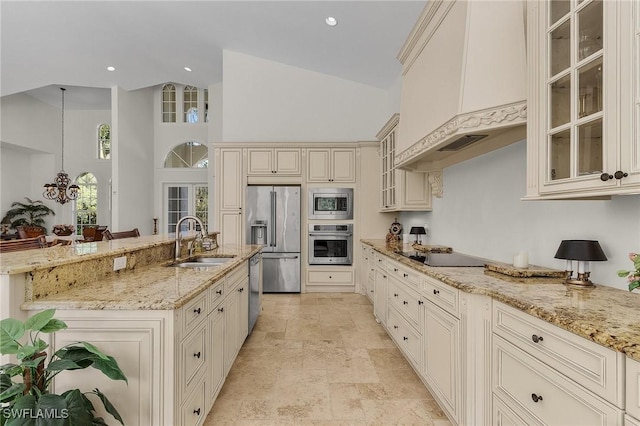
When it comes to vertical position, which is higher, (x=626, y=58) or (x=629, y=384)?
(x=626, y=58)

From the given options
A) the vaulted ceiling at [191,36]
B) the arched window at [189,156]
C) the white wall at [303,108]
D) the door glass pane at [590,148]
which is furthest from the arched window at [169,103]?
the door glass pane at [590,148]

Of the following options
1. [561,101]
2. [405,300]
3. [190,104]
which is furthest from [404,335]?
[190,104]

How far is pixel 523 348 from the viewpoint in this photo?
4.31 feet

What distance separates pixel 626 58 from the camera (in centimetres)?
115

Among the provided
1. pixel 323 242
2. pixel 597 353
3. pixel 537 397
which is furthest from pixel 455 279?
pixel 323 242

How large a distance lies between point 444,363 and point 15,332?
2025mm

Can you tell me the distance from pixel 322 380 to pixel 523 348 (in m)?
1.54

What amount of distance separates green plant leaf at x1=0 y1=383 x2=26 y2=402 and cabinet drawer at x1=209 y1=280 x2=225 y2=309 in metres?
0.92

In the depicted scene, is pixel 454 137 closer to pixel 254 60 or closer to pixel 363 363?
pixel 363 363

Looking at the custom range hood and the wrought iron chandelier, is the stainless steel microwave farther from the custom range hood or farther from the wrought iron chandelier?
the wrought iron chandelier

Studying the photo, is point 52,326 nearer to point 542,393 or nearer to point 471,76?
point 542,393

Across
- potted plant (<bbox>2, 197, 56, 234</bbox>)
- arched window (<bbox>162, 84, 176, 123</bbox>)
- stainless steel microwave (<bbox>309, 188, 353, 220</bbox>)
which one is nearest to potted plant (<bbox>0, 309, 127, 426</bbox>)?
stainless steel microwave (<bbox>309, 188, 353, 220</bbox>)

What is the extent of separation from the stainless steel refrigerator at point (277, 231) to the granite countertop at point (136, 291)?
2.81 metres

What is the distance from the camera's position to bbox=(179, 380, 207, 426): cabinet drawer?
1.48 m
